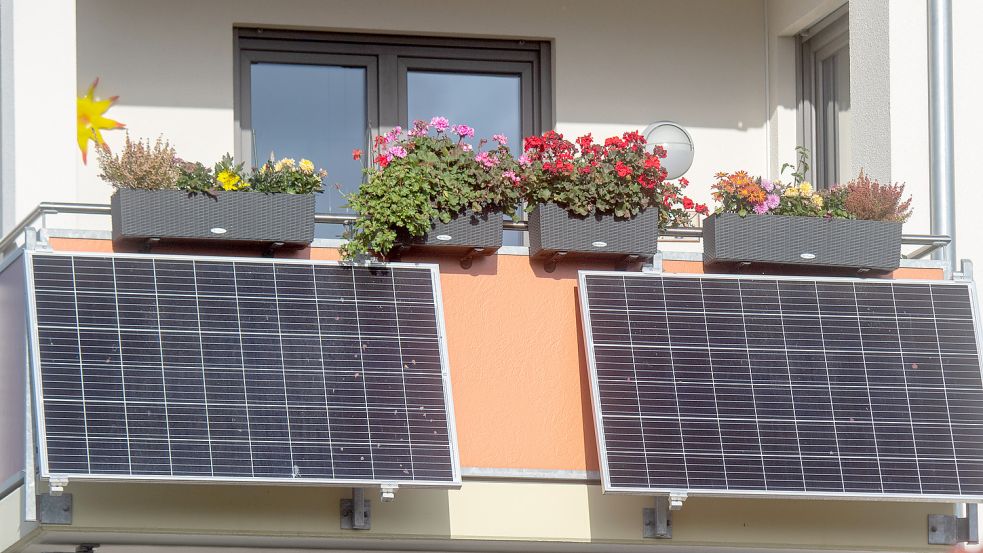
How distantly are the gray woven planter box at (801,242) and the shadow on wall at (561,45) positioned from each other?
3.36 metres

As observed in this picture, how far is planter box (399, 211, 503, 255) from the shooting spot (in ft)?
32.1

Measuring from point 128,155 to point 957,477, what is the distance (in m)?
5.14

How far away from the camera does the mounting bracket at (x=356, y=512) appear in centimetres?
934

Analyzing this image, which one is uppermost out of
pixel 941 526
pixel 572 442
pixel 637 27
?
pixel 637 27

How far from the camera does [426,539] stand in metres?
9.58

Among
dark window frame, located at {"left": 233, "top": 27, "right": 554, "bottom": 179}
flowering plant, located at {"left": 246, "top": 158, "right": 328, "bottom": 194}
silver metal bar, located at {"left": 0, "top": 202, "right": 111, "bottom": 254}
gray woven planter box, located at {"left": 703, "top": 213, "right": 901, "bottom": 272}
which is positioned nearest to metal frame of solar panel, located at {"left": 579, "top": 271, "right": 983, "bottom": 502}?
gray woven planter box, located at {"left": 703, "top": 213, "right": 901, "bottom": 272}

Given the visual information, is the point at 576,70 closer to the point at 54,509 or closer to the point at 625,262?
the point at 625,262

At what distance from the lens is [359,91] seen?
13.2 meters

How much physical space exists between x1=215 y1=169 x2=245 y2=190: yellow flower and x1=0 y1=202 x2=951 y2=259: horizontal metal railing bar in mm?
501

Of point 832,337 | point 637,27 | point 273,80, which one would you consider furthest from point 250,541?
point 637,27

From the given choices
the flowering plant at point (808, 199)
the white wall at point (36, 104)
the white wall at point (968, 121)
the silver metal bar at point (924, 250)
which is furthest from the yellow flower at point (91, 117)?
the white wall at point (968, 121)

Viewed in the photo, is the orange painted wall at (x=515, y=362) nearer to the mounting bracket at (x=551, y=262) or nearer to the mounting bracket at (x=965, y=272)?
the mounting bracket at (x=551, y=262)

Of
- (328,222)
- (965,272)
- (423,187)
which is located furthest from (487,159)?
(965,272)

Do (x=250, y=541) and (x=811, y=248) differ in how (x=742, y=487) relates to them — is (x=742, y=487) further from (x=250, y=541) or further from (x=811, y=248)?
(x=250, y=541)
